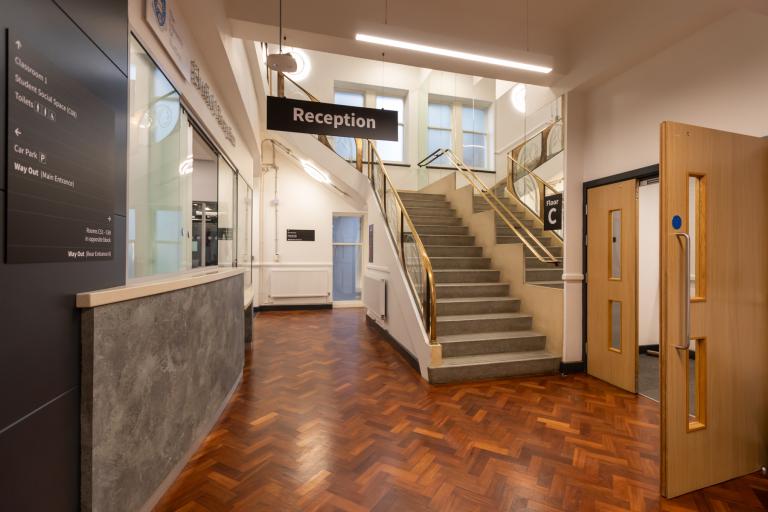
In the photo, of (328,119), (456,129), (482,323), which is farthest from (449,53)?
(456,129)

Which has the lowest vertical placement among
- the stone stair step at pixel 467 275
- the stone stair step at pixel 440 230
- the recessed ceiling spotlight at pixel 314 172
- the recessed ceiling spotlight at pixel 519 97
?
the stone stair step at pixel 467 275

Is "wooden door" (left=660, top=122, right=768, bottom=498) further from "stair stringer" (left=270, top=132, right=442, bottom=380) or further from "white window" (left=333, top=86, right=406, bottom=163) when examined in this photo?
"white window" (left=333, top=86, right=406, bottom=163)

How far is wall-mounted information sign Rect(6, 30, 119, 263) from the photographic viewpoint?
114 centimetres

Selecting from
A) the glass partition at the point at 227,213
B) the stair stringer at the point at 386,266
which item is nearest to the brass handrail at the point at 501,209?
the stair stringer at the point at 386,266

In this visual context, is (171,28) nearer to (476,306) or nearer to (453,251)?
(476,306)

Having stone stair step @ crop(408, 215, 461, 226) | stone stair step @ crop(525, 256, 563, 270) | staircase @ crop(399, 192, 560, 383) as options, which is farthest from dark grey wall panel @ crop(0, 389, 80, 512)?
stone stair step @ crop(408, 215, 461, 226)

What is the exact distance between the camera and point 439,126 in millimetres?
10234

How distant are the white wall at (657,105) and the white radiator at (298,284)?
5883mm

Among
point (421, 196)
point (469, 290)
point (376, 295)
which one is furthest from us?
point (421, 196)

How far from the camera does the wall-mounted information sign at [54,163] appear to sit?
3.74 feet

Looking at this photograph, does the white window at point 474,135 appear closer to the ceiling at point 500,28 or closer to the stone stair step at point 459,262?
the stone stair step at point 459,262

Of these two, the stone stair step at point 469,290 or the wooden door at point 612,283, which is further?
the stone stair step at point 469,290

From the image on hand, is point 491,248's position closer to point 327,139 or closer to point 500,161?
point 500,161

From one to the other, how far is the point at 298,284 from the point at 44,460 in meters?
7.44
